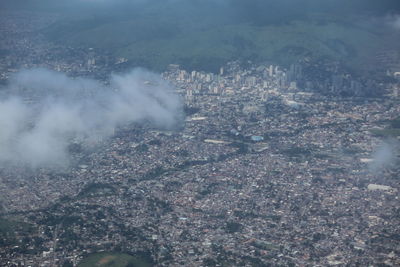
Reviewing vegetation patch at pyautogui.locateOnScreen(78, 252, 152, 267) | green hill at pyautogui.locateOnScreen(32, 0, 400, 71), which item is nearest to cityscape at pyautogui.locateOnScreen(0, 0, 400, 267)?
vegetation patch at pyautogui.locateOnScreen(78, 252, 152, 267)

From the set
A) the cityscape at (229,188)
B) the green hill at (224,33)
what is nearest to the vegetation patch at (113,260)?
the cityscape at (229,188)

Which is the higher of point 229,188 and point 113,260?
point 229,188

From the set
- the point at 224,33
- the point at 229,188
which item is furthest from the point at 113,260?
the point at 224,33

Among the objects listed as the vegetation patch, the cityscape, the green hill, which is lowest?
the vegetation patch

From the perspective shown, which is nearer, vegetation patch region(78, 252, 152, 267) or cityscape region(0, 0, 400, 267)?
vegetation patch region(78, 252, 152, 267)

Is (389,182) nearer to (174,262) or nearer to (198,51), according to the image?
(174,262)

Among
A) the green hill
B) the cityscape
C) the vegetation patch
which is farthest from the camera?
the green hill

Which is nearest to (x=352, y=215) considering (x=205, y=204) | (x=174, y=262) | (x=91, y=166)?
(x=205, y=204)

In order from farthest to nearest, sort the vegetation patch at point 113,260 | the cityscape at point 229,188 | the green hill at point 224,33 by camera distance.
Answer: the green hill at point 224,33 < the cityscape at point 229,188 < the vegetation patch at point 113,260

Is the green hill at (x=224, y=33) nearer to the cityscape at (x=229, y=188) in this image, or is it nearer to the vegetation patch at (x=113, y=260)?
the cityscape at (x=229, y=188)

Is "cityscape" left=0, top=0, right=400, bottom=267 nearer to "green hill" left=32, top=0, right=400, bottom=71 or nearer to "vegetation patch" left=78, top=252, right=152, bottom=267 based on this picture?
"vegetation patch" left=78, top=252, right=152, bottom=267

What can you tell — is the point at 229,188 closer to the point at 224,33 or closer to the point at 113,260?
the point at 113,260

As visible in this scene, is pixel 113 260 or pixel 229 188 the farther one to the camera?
pixel 229 188
